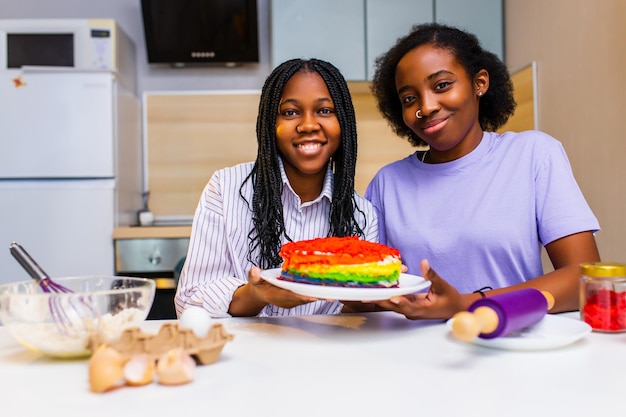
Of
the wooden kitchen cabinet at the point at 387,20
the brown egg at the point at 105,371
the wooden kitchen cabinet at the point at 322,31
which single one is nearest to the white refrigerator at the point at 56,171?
the wooden kitchen cabinet at the point at 322,31

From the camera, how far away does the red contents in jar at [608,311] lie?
875 mm

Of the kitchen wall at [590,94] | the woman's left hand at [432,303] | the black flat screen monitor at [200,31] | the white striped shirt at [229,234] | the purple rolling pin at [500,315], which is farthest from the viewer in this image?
the black flat screen monitor at [200,31]

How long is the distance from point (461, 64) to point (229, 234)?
0.65 m

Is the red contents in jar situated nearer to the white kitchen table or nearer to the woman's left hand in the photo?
the white kitchen table

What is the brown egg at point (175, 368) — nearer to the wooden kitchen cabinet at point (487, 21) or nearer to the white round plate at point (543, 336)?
the white round plate at point (543, 336)

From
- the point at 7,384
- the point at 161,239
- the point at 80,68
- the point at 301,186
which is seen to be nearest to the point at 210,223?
the point at 301,186

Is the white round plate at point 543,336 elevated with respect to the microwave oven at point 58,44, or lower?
lower

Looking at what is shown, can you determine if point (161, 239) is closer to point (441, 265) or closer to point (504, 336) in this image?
point (441, 265)

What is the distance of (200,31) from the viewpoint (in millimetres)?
2969

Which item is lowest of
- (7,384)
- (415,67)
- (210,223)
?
(7,384)

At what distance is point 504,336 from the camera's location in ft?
2.69

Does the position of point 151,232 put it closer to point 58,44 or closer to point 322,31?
point 58,44

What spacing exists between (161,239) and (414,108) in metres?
1.54

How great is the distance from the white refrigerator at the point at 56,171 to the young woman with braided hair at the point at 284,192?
4.68ft
